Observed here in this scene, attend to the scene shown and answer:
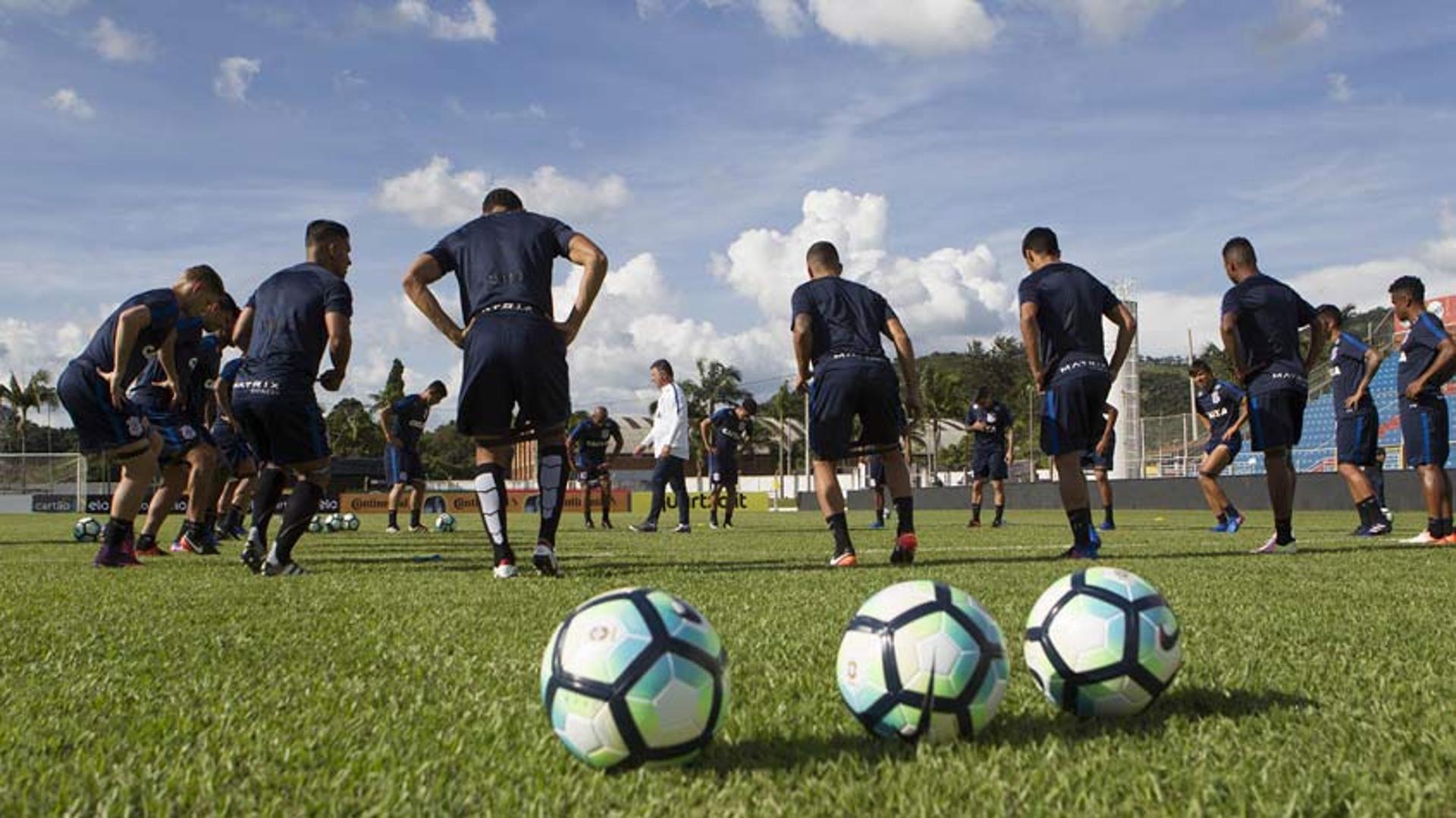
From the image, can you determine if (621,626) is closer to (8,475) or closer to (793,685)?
(793,685)

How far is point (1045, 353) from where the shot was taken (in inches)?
298

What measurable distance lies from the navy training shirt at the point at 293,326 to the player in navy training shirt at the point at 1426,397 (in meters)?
8.72

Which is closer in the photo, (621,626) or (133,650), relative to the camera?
(621,626)

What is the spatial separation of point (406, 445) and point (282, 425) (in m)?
8.86

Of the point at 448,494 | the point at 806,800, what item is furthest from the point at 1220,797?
the point at 448,494

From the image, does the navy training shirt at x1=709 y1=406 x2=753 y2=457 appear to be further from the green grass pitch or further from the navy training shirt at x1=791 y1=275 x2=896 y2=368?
the green grass pitch

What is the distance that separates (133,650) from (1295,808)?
136 inches

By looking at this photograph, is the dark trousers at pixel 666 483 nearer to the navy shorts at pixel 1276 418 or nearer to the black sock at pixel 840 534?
the black sock at pixel 840 534

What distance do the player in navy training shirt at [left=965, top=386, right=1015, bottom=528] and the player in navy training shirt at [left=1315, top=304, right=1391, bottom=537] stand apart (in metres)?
5.04

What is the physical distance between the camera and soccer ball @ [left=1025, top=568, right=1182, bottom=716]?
8.20 feet

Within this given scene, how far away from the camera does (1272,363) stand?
805 cm

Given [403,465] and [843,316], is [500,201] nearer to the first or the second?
[843,316]

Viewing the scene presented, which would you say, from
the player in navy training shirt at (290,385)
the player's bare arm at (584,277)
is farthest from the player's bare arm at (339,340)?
the player's bare arm at (584,277)

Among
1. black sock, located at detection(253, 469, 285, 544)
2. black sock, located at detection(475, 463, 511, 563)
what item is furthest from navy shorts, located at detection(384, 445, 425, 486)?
black sock, located at detection(475, 463, 511, 563)
